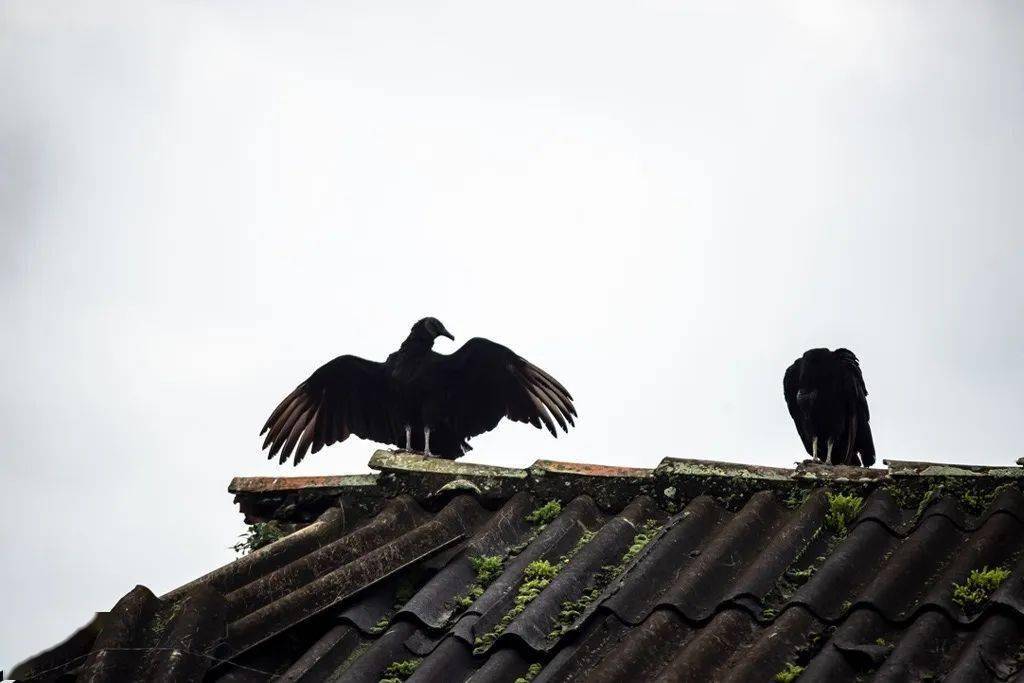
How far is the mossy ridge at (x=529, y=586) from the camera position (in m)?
3.49

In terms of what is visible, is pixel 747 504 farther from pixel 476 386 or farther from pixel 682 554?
pixel 476 386

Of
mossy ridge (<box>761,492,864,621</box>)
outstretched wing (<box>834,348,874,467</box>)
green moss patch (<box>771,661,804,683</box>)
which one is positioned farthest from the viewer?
outstretched wing (<box>834,348,874,467</box>)

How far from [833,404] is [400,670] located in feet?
10.8

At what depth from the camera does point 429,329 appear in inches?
271

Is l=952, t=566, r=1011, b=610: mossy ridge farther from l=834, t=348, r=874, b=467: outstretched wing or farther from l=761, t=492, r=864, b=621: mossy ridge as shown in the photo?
l=834, t=348, r=874, b=467: outstretched wing

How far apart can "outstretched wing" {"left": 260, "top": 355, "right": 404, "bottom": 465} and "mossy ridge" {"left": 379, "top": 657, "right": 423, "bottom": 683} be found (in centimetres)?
339

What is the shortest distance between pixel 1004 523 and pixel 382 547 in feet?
6.01

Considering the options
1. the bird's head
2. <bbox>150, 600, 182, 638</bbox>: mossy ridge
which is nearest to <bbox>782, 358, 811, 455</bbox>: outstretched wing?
the bird's head

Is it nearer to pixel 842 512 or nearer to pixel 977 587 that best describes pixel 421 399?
pixel 842 512

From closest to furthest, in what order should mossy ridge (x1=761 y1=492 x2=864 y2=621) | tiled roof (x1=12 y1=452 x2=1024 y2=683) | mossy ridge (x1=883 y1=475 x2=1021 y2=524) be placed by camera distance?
tiled roof (x1=12 y1=452 x2=1024 y2=683) → mossy ridge (x1=761 y1=492 x2=864 y2=621) → mossy ridge (x1=883 y1=475 x2=1021 y2=524)

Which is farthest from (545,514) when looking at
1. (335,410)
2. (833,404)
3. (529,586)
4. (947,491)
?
(335,410)

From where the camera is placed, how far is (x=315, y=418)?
6.95m

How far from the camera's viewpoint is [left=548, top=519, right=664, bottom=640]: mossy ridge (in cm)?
348

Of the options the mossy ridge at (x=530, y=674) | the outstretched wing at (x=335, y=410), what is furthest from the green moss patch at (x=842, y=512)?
the outstretched wing at (x=335, y=410)
